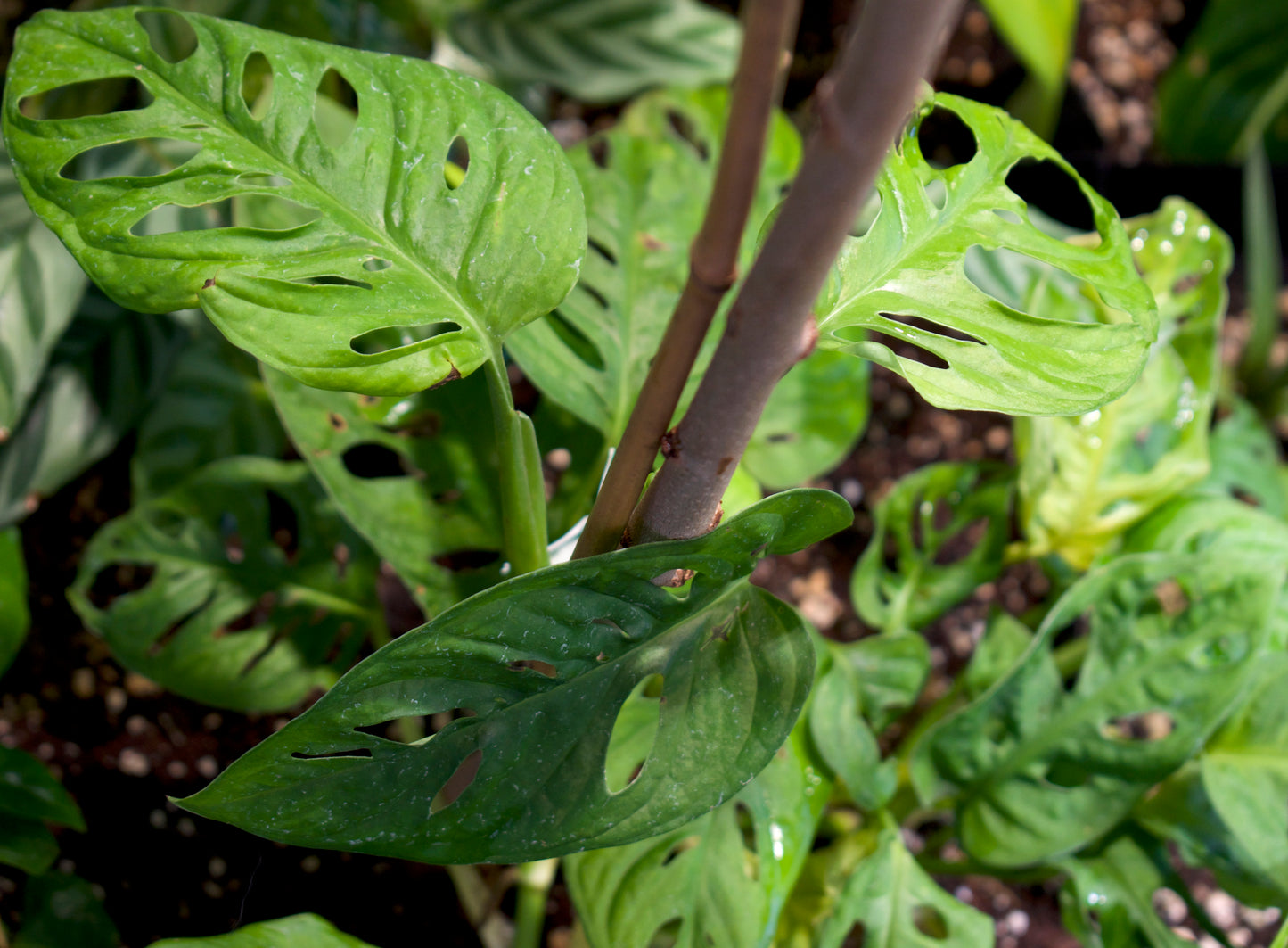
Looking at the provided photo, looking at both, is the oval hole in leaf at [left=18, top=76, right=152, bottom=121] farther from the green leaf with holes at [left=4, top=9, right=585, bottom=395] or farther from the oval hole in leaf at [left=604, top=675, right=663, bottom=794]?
the oval hole in leaf at [left=604, top=675, right=663, bottom=794]

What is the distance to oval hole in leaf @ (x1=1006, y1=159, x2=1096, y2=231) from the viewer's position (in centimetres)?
135

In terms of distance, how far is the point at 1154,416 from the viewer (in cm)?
86

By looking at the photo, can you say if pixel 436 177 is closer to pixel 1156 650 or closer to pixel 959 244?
pixel 959 244

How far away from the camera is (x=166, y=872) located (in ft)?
2.71

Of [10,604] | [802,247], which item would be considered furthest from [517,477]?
[10,604]

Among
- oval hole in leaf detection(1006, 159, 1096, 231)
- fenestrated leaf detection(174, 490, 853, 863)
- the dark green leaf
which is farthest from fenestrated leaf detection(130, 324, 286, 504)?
oval hole in leaf detection(1006, 159, 1096, 231)

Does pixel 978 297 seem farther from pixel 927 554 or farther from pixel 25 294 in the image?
pixel 25 294

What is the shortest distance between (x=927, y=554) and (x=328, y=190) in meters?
0.68

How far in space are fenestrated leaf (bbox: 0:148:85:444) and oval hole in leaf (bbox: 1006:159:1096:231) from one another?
123 cm

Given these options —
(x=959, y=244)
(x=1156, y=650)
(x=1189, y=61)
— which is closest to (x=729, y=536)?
(x=959, y=244)

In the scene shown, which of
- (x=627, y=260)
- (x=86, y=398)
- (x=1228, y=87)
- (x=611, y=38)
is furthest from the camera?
(x=1228, y=87)

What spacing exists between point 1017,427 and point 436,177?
622mm

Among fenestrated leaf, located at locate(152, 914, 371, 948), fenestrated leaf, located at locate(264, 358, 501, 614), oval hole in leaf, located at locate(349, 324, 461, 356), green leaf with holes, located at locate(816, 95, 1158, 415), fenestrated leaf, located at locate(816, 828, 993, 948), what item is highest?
green leaf with holes, located at locate(816, 95, 1158, 415)

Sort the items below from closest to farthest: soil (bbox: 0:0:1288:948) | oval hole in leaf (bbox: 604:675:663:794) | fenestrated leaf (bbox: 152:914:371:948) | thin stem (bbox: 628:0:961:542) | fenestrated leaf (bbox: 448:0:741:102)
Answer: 1. thin stem (bbox: 628:0:961:542)
2. fenestrated leaf (bbox: 152:914:371:948)
3. oval hole in leaf (bbox: 604:675:663:794)
4. soil (bbox: 0:0:1288:948)
5. fenestrated leaf (bbox: 448:0:741:102)
